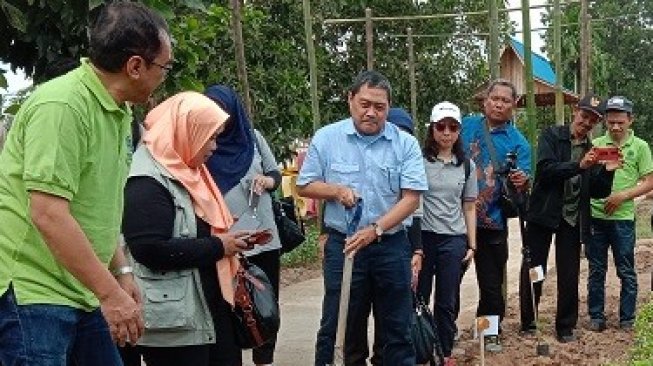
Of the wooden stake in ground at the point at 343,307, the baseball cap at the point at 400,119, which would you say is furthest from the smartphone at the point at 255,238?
the baseball cap at the point at 400,119

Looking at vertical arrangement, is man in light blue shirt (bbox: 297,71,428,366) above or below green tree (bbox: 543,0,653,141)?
below

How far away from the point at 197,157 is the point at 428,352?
2.31 metres

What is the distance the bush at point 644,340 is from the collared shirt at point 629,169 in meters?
1.42

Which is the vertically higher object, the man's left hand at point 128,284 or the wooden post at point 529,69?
the wooden post at point 529,69

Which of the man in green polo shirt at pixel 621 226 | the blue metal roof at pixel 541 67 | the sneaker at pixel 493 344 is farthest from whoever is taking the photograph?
A: the blue metal roof at pixel 541 67

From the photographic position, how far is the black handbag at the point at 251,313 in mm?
4344

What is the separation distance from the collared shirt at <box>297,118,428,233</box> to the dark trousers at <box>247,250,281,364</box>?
1.54ft

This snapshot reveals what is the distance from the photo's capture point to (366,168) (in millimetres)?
5676

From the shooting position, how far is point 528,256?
781 cm

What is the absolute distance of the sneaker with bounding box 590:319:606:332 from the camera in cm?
837

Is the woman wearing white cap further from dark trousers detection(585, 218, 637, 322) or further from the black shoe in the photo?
dark trousers detection(585, 218, 637, 322)

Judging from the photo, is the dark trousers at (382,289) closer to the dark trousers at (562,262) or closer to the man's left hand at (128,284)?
the man's left hand at (128,284)

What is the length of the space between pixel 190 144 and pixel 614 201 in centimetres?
482

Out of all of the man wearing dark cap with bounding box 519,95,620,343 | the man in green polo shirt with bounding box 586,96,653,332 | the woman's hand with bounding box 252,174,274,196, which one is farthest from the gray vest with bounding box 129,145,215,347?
the man in green polo shirt with bounding box 586,96,653,332
